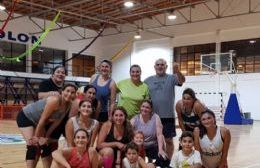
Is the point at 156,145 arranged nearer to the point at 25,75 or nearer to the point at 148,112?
the point at 148,112

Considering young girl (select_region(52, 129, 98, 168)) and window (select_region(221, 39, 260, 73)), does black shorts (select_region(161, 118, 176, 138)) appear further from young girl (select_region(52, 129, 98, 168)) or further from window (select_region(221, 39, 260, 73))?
window (select_region(221, 39, 260, 73))

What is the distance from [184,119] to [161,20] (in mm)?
18958

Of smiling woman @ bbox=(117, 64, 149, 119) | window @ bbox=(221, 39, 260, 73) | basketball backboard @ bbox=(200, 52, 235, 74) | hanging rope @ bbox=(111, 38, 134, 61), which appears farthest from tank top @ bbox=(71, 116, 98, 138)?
hanging rope @ bbox=(111, 38, 134, 61)

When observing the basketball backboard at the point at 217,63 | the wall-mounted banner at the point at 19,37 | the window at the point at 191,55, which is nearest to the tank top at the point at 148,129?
the basketball backboard at the point at 217,63

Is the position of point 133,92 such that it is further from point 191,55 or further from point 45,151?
point 191,55

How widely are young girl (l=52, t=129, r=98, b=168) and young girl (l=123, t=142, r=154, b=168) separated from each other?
0.37 m

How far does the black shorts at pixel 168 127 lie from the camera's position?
470 cm

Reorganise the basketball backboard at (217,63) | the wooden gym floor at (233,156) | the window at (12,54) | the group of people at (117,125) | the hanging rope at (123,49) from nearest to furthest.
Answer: the group of people at (117,125) < the wooden gym floor at (233,156) < the basketball backboard at (217,63) < the window at (12,54) < the hanging rope at (123,49)

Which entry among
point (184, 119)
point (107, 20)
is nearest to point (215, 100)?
point (107, 20)

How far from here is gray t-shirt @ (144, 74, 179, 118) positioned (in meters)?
4.62

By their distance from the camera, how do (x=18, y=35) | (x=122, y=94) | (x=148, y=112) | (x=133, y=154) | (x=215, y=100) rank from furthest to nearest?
(x=18, y=35) → (x=215, y=100) → (x=122, y=94) → (x=148, y=112) → (x=133, y=154)

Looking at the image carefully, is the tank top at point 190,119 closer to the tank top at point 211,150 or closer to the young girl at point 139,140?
the tank top at point 211,150

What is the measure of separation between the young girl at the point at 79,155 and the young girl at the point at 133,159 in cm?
37

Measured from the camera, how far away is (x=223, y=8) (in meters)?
19.9
